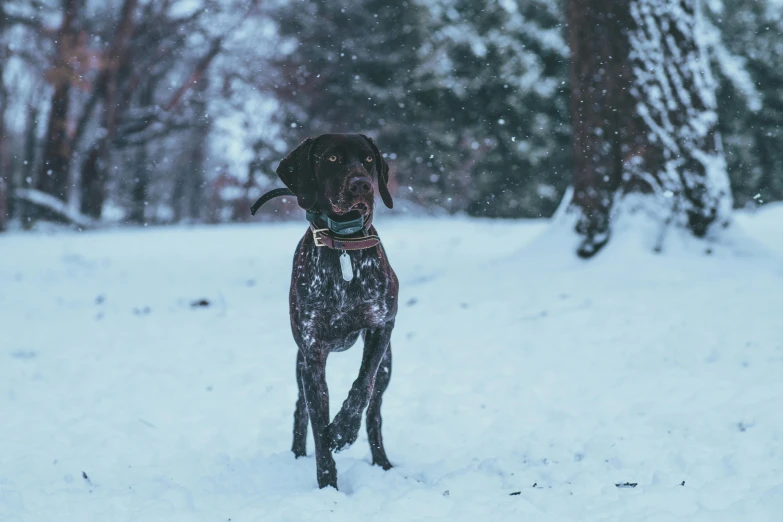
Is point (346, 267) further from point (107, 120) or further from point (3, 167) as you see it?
point (3, 167)

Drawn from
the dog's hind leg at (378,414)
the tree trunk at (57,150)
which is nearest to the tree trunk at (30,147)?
the tree trunk at (57,150)

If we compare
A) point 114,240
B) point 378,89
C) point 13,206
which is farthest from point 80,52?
point 378,89

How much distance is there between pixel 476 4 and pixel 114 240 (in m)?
16.9

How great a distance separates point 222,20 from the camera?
71.3ft

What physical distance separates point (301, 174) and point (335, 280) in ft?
1.87

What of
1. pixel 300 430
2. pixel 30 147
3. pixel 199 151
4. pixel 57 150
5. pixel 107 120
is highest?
pixel 107 120

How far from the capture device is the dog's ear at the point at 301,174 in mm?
3697

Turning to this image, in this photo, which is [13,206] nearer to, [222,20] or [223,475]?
[222,20]

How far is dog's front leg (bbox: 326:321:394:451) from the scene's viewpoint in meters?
3.68

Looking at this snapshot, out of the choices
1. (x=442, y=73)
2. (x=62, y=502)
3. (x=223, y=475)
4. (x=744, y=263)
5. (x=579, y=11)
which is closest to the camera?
(x=62, y=502)

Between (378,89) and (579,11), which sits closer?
(579,11)

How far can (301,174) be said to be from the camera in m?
3.71

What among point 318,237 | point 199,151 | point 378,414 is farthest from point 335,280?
point 199,151

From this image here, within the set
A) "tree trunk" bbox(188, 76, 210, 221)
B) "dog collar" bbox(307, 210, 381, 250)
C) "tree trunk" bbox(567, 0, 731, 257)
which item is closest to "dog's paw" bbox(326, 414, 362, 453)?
"dog collar" bbox(307, 210, 381, 250)
